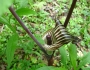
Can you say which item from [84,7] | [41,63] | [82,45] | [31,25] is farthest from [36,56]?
[84,7]

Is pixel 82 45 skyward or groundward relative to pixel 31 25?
groundward

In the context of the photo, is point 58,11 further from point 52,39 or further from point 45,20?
point 52,39

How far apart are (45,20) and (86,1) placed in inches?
32.9

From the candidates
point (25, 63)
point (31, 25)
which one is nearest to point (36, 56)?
point (25, 63)

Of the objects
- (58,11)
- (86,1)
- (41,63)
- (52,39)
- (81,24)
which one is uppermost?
(86,1)

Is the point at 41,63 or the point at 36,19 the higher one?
the point at 36,19

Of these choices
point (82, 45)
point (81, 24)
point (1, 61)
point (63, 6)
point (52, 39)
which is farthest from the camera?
point (63, 6)

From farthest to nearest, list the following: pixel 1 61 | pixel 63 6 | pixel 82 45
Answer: pixel 63 6
pixel 82 45
pixel 1 61

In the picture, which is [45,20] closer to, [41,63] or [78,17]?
[78,17]

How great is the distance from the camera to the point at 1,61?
1.68m

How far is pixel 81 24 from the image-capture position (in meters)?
2.38

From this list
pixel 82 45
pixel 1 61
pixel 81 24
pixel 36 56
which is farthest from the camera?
pixel 81 24

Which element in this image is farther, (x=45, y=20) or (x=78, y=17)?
(x=78, y=17)

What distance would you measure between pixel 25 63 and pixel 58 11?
1130mm
